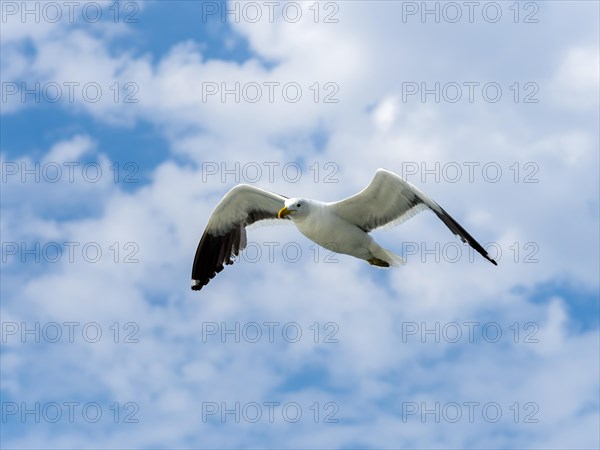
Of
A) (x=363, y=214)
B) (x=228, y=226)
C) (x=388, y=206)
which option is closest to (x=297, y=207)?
(x=363, y=214)

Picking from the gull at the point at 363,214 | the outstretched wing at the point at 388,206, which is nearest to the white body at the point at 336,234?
the gull at the point at 363,214

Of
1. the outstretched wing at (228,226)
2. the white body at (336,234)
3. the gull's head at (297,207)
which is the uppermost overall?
the outstretched wing at (228,226)

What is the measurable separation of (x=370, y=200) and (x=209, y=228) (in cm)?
377

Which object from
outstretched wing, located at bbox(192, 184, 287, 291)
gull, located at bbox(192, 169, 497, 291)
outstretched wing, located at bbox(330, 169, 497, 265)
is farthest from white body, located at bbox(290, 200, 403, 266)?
outstretched wing, located at bbox(192, 184, 287, 291)

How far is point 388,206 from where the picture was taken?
17438mm

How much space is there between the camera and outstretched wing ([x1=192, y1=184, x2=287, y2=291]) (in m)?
19.0

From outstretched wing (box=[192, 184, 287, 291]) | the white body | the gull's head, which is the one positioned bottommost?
the white body

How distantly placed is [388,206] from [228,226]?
3.61 meters

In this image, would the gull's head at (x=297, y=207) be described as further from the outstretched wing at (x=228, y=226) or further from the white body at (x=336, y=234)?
the outstretched wing at (x=228, y=226)

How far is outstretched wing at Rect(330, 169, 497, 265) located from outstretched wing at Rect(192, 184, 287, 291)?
6.12 feet

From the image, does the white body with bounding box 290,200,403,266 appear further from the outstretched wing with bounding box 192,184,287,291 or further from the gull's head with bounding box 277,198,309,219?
the outstretched wing with bounding box 192,184,287,291

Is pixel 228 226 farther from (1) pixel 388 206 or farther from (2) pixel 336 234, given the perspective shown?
(1) pixel 388 206

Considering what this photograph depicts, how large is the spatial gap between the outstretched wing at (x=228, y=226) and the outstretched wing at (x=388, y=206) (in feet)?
6.12

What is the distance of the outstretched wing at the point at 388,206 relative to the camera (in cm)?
1675
